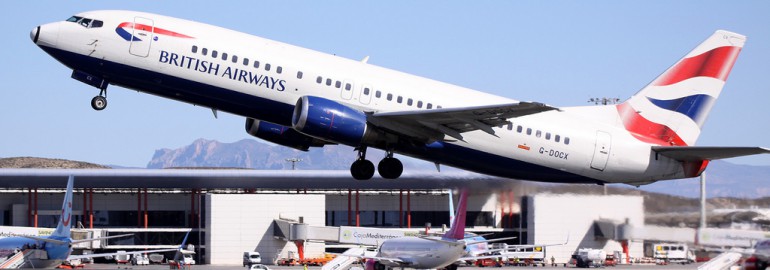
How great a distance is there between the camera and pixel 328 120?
40844 mm

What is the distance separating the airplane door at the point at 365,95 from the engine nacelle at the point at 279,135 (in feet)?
14.4

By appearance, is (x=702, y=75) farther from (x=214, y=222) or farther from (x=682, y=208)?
(x=214, y=222)

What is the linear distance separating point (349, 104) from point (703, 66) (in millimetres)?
15415

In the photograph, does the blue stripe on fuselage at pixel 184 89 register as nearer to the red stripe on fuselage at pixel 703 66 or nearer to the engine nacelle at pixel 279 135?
the engine nacelle at pixel 279 135

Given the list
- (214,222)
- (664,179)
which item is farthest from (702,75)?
(214,222)

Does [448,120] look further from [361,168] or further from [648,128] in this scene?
[648,128]

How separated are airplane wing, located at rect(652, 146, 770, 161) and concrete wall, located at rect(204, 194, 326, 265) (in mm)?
47558

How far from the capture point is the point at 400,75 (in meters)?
43.4

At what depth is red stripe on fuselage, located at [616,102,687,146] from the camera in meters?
47.2

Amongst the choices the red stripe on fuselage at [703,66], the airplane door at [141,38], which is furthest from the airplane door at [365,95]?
the red stripe on fuselage at [703,66]

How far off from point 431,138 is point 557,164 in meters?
5.18

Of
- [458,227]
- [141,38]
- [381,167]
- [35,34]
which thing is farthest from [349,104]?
[458,227]

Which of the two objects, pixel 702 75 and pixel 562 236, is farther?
pixel 562 236

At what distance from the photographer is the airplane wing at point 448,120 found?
4034 cm
